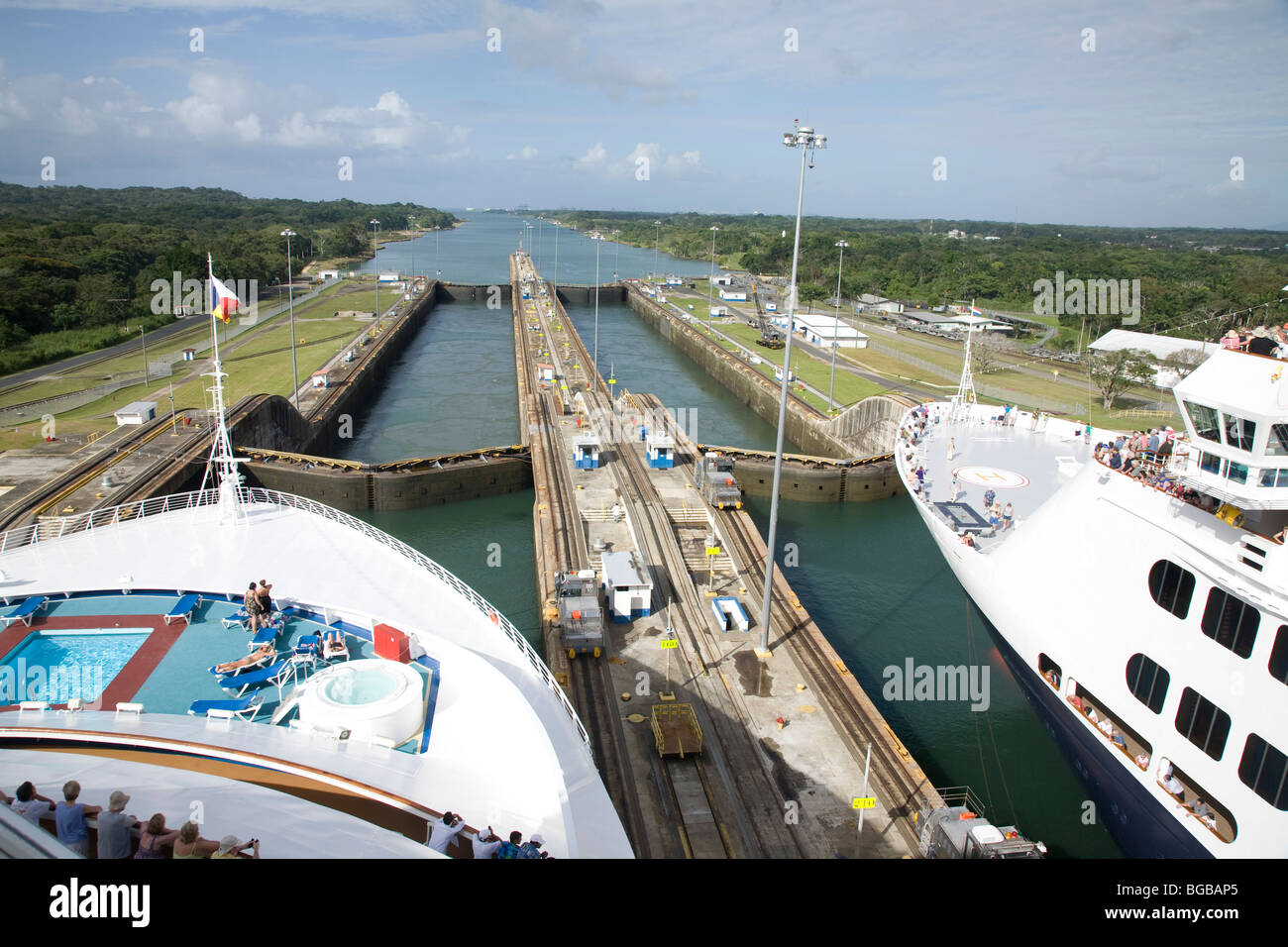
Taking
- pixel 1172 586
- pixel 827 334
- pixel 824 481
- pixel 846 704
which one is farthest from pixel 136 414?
pixel 827 334

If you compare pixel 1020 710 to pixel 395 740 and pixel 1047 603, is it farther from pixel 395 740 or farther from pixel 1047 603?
pixel 395 740

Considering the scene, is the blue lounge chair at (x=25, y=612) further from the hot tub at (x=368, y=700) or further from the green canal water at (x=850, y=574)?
the green canal water at (x=850, y=574)

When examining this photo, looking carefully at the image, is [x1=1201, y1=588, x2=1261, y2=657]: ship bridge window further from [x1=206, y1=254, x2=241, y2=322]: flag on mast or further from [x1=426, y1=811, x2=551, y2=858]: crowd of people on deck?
[x1=206, y1=254, x2=241, y2=322]: flag on mast

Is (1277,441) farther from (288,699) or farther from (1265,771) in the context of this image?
(288,699)

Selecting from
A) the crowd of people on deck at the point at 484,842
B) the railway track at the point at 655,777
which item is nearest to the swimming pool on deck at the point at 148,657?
the crowd of people on deck at the point at 484,842
